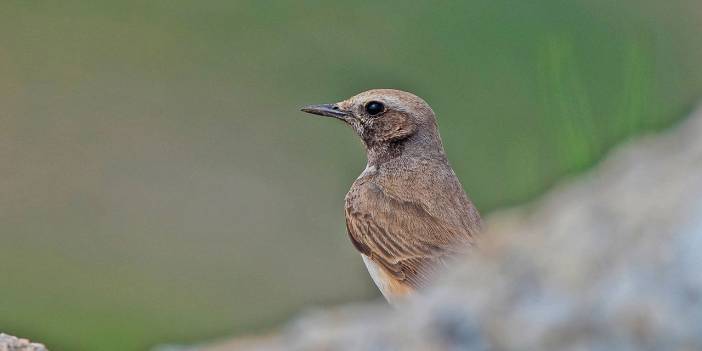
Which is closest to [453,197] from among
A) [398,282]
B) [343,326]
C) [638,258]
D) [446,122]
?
[398,282]

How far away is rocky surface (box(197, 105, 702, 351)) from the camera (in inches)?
104

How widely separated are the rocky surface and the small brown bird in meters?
3.82

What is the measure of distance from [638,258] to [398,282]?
4790mm

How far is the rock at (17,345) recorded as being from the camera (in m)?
4.00

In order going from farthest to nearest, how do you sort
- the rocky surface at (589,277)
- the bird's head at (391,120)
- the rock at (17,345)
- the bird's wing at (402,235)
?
1. the bird's head at (391,120)
2. the bird's wing at (402,235)
3. the rock at (17,345)
4. the rocky surface at (589,277)

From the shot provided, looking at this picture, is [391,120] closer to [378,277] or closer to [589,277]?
[378,277]

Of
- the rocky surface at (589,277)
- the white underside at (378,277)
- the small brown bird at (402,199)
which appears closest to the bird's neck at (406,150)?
the small brown bird at (402,199)

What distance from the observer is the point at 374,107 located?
28.0ft

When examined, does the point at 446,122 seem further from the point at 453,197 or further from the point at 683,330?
the point at 683,330

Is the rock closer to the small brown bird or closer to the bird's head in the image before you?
the small brown bird

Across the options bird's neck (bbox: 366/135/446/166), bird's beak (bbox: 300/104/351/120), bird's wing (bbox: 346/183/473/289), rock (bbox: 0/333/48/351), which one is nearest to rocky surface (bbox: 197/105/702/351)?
rock (bbox: 0/333/48/351)

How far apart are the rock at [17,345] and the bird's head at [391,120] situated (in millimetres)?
4536

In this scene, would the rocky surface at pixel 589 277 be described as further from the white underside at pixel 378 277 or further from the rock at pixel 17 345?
the white underside at pixel 378 277

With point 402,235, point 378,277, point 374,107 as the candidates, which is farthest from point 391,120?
point 378,277
